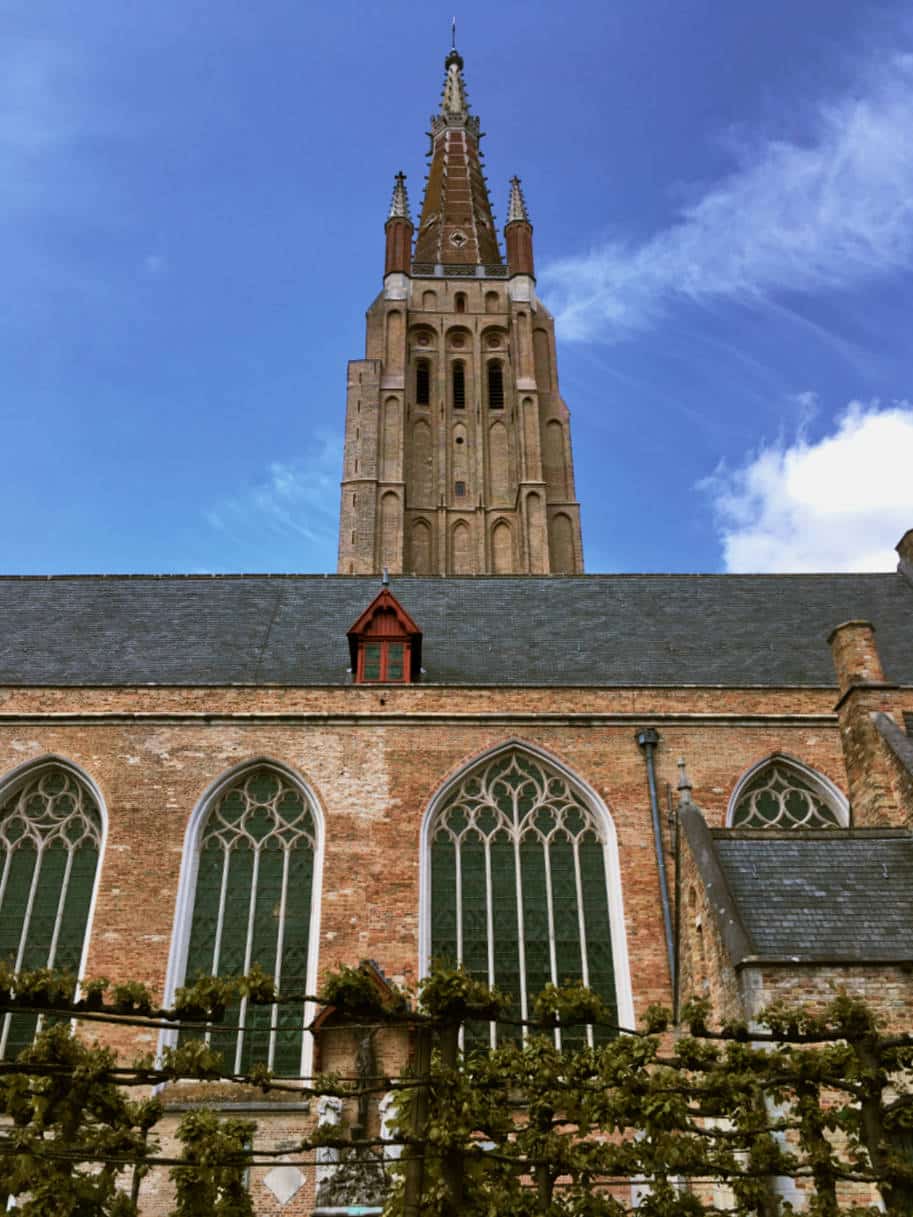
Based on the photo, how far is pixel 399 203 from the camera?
51.6 metres

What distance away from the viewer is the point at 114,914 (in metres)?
14.6

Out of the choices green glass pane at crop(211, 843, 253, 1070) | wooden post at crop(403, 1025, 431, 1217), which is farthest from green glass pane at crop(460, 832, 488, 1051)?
wooden post at crop(403, 1025, 431, 1217)

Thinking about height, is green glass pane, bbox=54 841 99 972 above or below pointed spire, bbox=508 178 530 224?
below

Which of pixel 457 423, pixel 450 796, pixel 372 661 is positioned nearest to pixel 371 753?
pixel 450 796

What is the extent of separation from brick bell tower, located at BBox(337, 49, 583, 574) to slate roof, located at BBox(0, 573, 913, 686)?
1854cm

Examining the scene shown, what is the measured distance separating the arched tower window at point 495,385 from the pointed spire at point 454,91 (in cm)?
1952

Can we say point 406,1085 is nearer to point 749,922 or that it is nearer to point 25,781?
point 749,922

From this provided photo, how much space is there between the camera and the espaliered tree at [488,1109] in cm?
809

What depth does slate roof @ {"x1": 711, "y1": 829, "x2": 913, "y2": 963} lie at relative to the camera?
38.1 ft

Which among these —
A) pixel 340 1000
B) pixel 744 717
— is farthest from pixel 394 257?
pixel 340 1000

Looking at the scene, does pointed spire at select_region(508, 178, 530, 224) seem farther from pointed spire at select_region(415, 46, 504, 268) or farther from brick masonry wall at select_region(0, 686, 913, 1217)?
brick masonry wall at select_region(0, 686, 913, 1217)

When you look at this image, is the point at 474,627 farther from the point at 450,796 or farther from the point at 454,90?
the point at 454,90

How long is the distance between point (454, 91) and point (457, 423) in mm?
25198

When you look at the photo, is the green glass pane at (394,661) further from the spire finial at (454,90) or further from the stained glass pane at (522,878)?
the spire finial at (454,90)
